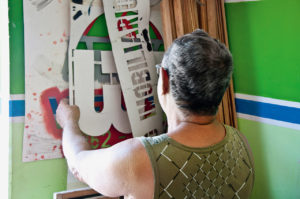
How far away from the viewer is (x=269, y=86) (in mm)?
1933

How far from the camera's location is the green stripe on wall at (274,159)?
1848 mm

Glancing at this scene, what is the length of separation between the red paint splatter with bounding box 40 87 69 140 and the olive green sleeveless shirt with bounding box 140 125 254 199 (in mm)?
959

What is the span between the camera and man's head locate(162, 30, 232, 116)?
38.5 inches

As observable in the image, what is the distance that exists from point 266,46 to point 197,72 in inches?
45.0

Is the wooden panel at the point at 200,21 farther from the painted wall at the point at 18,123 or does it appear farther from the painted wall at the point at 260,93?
the painted wall at the point at 18,123

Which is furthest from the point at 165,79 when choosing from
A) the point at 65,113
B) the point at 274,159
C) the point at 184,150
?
the point at 274,159

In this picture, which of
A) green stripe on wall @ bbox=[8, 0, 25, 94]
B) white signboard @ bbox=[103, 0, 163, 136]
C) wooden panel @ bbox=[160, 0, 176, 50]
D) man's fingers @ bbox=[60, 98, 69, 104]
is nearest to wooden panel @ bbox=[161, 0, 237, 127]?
wooden panel @ bbox=[160, 0, 176, 50]

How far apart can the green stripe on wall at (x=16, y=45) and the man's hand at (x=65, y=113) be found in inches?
9.2

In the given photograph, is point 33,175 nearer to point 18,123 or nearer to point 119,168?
point 18,123

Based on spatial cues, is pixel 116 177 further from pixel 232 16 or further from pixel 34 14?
pixel 232 16

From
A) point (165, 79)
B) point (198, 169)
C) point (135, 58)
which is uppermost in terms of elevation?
point (135, 58)

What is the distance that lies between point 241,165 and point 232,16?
126cm

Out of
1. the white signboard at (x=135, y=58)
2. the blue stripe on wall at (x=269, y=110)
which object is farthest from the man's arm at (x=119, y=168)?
the blue stripe on wall at (x=269, y=110)

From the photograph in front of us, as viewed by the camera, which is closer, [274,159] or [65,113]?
[65,113]
